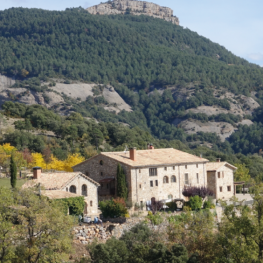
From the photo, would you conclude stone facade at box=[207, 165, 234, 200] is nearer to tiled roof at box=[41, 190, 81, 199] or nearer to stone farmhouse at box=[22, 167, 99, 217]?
stone farmhouse at box=[22, 167, 99, 217]

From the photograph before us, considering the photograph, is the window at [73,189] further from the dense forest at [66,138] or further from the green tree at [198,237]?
the dense forest at [66,138]

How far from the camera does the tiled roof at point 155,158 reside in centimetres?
5479

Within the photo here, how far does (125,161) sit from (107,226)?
469 inches

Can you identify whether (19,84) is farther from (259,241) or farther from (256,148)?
(259,241)

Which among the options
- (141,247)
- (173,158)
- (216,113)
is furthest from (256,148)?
(141,247)

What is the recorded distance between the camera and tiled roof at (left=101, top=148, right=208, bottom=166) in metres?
54.8

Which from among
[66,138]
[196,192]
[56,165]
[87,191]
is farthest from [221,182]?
[66,138]

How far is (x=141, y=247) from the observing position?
36.6m

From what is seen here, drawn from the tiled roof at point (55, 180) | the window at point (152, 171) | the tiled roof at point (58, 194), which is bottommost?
the tiled roof at point (58, 194)

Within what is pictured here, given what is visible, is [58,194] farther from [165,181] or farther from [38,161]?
[38,161]

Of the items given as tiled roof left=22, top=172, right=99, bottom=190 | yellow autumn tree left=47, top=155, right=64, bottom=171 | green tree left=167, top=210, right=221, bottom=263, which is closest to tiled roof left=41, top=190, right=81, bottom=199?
tiled roof left=22, top=172, right=99, bottom=190

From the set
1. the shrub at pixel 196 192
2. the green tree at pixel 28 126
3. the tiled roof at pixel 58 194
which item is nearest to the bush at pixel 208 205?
the shrub at pixel 196 192

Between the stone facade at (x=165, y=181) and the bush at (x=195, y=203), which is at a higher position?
the stone facade at (x=165, y=181)

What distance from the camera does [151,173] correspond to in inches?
2162
